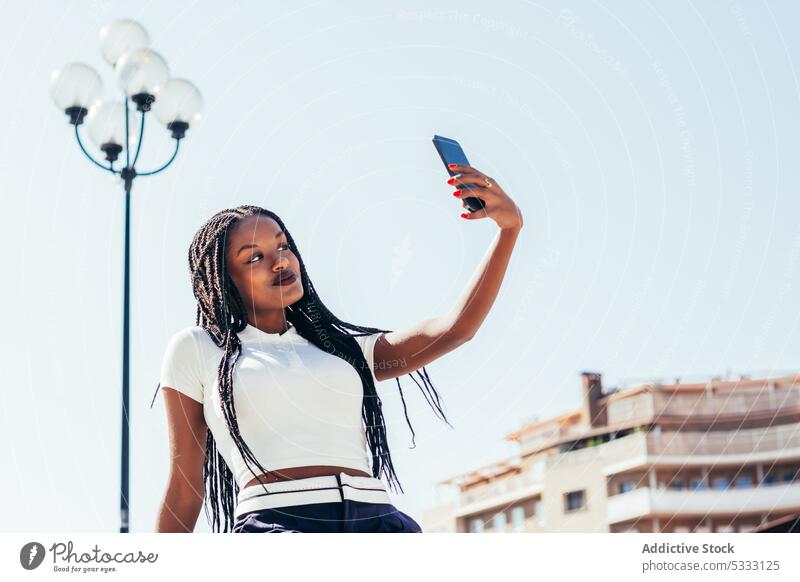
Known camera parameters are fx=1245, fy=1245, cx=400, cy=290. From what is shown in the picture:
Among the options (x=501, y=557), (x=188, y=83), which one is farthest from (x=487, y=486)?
(x=501, y=557)

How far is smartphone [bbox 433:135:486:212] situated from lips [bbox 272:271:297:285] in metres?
0.38

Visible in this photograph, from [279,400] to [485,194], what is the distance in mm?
557

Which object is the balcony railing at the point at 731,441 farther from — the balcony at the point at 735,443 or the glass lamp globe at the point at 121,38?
the glass lamp globe at the point at 121,38

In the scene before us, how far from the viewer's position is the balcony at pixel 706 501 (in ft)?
54.6

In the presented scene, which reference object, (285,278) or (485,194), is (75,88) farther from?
(485,194)

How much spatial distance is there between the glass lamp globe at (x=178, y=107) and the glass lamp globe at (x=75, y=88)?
212 millimetres

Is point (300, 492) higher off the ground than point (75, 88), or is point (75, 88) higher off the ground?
point (75, 88)

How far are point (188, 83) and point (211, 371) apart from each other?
170 centimetres

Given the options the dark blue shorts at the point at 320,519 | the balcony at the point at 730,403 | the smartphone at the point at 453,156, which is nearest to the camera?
the dark blue shorts at the point at 320,519

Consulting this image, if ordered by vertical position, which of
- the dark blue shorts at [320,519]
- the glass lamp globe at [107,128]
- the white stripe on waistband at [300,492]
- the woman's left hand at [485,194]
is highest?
the glass lamp globe at [107,128]

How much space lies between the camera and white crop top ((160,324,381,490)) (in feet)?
7.67

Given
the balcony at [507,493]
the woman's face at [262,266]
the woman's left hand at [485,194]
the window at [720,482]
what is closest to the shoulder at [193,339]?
the woman's face at [262,266]

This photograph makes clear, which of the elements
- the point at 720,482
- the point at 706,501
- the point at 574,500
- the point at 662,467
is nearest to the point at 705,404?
the point at 720,482

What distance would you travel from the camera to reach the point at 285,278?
254cm
